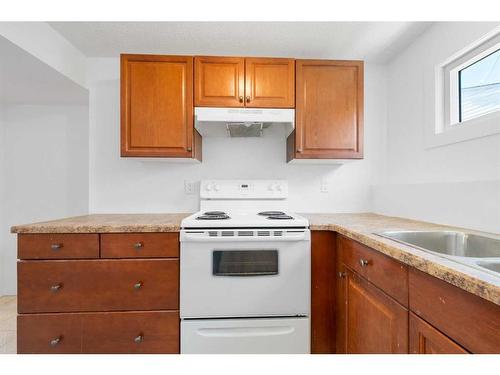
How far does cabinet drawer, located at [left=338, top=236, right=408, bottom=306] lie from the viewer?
97cm

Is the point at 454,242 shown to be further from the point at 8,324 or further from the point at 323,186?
the point at 8,324

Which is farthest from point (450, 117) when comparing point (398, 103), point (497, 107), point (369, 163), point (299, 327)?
point (299, 327)

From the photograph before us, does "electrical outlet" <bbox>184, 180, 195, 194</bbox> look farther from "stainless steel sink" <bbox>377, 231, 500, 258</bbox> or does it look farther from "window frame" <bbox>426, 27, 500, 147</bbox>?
"window frame" <bbox>426, 27, 500, 147</bbox>

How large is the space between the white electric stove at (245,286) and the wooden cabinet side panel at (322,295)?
0.05 meters

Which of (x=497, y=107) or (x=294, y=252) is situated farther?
(x=294, y=252)

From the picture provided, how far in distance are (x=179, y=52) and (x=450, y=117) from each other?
2051 mm

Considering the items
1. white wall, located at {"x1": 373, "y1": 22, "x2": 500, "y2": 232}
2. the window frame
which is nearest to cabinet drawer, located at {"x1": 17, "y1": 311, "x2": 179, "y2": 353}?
white wall, located at {"x1": 373, "y1": 22, "x2": 500, "y2": 232}

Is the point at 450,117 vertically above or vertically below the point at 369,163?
above

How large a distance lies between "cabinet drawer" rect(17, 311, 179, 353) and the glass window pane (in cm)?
224

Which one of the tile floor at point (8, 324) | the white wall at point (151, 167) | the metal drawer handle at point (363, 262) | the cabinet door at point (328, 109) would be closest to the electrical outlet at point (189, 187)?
the white wall at point (151, 167)

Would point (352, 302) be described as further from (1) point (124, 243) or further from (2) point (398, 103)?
(2) point (398, 103)

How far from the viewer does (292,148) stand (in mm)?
2049

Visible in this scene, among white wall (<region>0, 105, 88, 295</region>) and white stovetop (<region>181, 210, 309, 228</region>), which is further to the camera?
white wall (<region>0, 105, 88, 295</region>)

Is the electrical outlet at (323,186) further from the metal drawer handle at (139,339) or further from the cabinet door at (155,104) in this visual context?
the metal drawer handle at (139,339)
